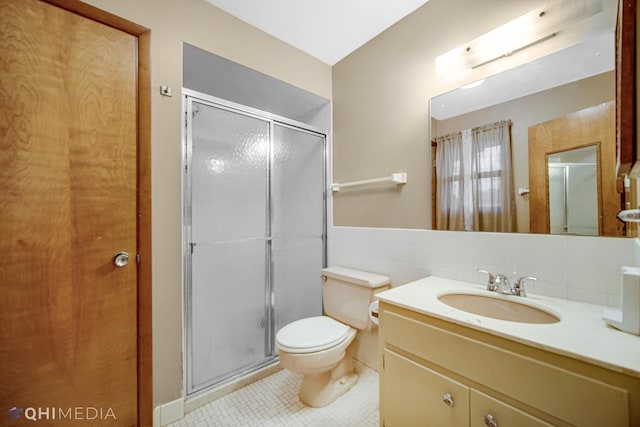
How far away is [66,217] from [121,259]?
0.30m

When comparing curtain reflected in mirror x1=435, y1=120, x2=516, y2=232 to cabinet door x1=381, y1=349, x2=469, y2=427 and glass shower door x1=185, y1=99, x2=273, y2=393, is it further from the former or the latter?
glass shower door x1=185, y1=99, x2=273, y2=393

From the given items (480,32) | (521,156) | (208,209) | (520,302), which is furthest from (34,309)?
(480,32)

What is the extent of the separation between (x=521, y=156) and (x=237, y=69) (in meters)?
1.88

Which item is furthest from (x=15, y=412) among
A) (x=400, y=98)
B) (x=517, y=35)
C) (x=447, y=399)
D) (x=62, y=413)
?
(x=517, y=35)

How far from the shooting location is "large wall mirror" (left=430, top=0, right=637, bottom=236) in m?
1.04

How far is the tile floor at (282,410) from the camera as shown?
1.40 meters

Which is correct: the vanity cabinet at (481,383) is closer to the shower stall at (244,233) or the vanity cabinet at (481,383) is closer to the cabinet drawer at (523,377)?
the cabinet drawer at (523,377)

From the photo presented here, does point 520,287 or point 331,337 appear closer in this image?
point 520,287

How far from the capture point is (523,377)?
2.52ft

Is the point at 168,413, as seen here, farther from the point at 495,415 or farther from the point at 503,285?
the point at 503,285

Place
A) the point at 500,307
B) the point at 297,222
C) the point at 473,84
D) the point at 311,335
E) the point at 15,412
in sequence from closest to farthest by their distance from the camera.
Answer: the point at 15,412, the point at 500,307, the point at 473,84, the point at 311,335, the point at 297,222

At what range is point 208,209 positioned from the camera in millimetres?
1613

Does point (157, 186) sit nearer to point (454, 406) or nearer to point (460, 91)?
point (454, 406)

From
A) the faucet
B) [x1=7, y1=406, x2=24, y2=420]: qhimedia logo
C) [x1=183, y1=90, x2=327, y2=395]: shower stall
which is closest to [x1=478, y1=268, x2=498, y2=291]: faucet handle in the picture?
the faucet
